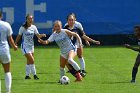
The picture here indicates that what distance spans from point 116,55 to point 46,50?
5.61m

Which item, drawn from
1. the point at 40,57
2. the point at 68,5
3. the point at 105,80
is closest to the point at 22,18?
the point at 68,5

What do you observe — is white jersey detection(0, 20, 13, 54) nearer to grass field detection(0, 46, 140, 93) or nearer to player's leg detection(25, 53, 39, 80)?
grass field detection(0, 46, 140, 93)

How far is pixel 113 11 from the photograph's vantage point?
39.7 meters

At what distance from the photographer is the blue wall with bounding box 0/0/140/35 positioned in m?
39.2

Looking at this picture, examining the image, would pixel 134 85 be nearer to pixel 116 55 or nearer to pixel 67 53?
pixel 67 53

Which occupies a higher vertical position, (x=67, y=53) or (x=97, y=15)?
(x=67, y=53)

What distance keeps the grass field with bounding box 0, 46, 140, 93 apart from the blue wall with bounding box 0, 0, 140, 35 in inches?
279

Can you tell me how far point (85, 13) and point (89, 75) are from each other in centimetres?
1927

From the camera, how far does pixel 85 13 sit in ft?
130

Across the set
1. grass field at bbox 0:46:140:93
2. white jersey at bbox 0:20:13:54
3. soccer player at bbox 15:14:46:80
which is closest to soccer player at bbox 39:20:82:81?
grass field at bbox 0:46:140:93

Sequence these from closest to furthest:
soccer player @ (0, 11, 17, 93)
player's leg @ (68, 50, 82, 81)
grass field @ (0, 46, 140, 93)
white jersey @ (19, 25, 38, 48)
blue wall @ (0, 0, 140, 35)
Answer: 1. soccer player @ (0, 11, 17, 93)
2. grass field @ (0, 46, 140, 93)
3. player's leg @ (68, 50, 82, 81)
4. white jersey @ (19, 25, 38, 48)
5. blue wall @ (0, 0, 140, 35)

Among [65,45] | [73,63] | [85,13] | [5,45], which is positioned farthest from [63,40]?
[85,13]

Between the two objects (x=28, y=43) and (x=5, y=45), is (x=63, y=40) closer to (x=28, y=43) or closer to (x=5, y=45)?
(x=28, y=43)

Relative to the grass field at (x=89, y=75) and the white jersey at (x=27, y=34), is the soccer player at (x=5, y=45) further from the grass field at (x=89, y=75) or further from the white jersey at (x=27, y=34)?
the white jersey at (x=27, y=34)
